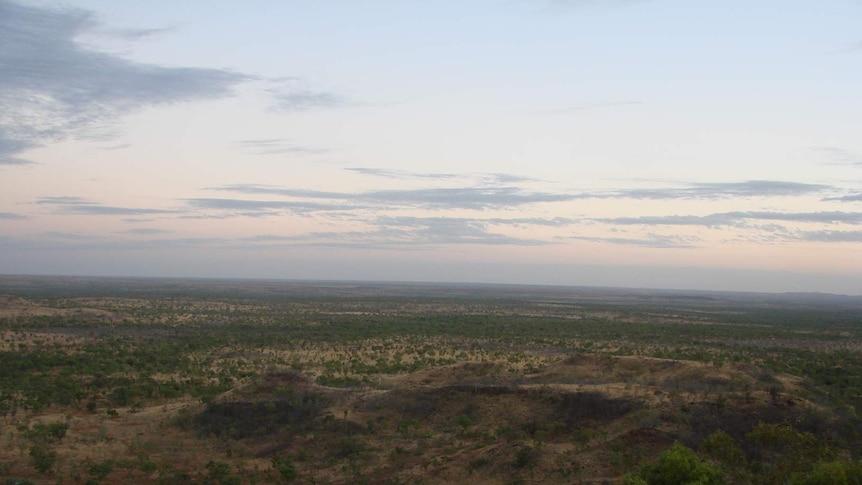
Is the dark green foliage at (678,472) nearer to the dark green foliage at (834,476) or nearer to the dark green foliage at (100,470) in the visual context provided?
the dark green foliage at (834,476)

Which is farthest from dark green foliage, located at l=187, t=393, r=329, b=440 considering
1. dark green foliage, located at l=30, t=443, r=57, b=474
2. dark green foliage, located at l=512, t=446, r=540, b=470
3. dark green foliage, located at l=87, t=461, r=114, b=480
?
dark green foliage, located at l=512, t=446, r=540, b=470

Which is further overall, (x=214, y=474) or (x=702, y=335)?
(x=702, y=335)

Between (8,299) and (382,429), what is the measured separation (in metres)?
69.7

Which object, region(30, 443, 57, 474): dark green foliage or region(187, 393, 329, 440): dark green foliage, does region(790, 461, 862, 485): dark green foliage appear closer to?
region(187, 393, 329, 440): dark green foliage

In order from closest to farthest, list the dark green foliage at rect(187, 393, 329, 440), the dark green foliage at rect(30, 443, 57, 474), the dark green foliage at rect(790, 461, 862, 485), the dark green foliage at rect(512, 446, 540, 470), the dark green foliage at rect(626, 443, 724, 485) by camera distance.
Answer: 1. the dark green foliage at rect(790, 461, 862, 485)
2. the dark green foliage at rect(626, 443, 724, 485)
3. the dark green foliage at rect(512, 446, 540, 470)
4. the dark green foliage at rect(30, 443, 57, 474)
5. the dark green foliage at rect(187, 393, 329, 440)

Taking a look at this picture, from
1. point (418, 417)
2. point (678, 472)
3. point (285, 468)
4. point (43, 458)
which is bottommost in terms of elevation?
point (285, 468)

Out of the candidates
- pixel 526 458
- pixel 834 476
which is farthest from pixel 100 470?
pixel 834 476

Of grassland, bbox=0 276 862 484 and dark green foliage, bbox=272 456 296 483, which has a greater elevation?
grassland, bbox=0 276 862 484

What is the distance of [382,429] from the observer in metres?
24.2

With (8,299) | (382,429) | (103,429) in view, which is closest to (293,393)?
(382,429)

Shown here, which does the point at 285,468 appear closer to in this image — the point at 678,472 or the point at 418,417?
the point at 418,417

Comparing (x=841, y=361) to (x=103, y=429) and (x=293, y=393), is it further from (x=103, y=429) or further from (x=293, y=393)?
(x=103, y=429)

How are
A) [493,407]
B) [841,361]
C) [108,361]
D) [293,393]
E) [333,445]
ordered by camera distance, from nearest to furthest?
[333,445]
[493,407]
[293,393]
[108,361]
[841,361]

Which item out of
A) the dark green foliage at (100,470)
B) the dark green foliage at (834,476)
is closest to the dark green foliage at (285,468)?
the dark green foliage at (100,470)
